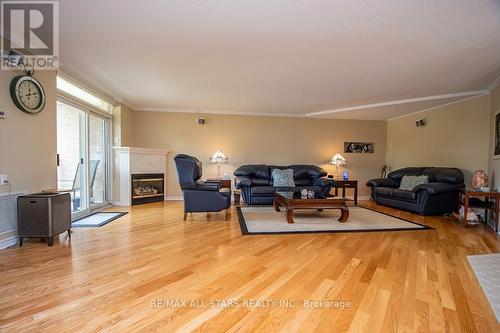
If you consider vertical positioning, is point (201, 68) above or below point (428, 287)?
above

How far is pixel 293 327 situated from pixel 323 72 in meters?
3.34

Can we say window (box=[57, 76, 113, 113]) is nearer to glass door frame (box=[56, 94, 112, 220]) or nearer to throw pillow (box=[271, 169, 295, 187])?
glass door frame (box=[56, 94, 112, 220])

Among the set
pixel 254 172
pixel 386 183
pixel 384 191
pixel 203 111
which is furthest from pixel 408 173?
pixel 203 111

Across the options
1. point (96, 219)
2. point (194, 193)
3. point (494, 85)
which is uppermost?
point (494, 85)

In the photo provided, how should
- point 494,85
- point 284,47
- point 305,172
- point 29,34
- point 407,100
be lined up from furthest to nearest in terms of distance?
point 305,172
point 407,100
point 494,85
point 284,47
point 29,34

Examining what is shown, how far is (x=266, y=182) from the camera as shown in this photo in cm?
557

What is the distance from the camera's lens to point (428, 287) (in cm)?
185

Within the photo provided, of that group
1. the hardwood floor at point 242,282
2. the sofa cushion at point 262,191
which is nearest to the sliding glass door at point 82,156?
the hardwood floor at point 242,282

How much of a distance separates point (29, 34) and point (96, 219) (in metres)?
2.75

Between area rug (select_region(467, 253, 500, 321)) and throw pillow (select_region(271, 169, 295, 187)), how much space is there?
3362 mm

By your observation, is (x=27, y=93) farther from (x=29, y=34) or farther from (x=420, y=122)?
(x=420, y=122)

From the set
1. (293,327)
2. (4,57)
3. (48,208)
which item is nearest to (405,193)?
(293,327)

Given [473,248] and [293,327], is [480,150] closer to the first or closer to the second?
[473,248]

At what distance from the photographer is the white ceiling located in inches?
81.7
